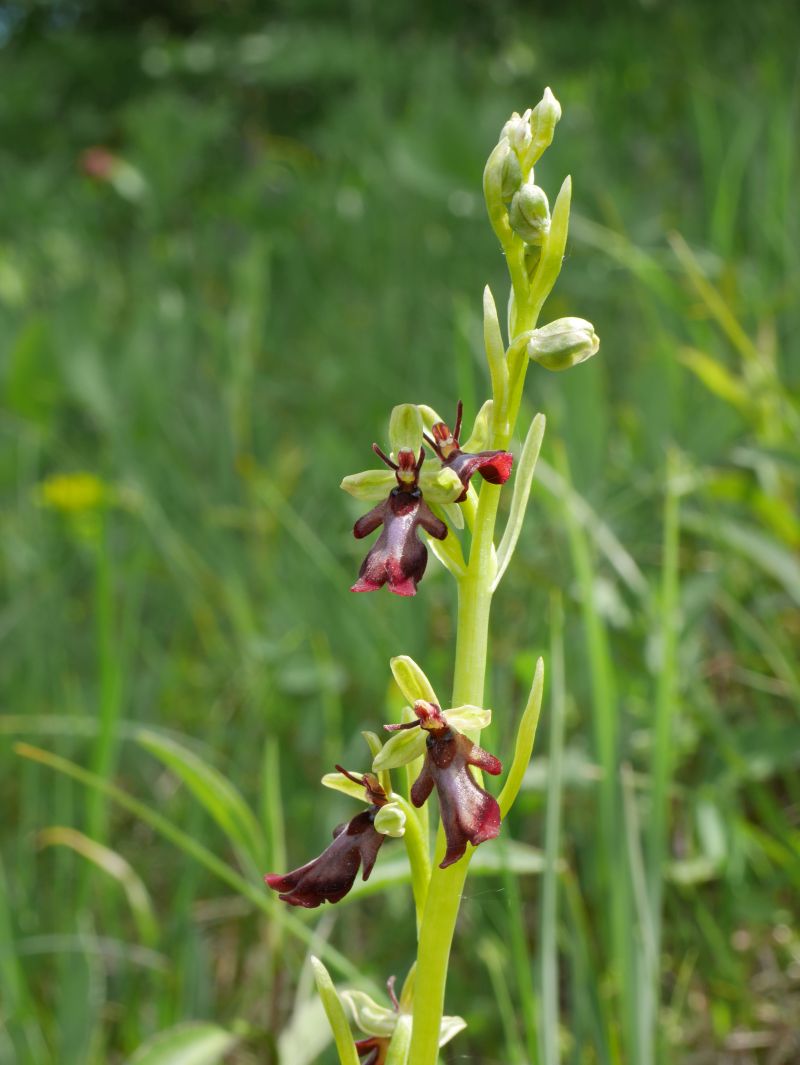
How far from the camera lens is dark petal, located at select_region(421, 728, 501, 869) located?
2.82 ft

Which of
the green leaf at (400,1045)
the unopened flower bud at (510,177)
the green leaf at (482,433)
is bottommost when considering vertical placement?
the green leaf at (400,1045)

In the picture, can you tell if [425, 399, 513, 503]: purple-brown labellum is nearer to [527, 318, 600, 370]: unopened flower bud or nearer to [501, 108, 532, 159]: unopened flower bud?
[527, 318, 600, 370]: unopened flower bud

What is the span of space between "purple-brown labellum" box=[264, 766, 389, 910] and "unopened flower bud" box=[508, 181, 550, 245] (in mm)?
446

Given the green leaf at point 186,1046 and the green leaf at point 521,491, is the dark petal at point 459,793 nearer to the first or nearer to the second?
the green leaf at point 521,491

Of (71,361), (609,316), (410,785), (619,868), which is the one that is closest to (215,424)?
(71,361)

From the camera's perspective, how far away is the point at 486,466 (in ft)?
2.98

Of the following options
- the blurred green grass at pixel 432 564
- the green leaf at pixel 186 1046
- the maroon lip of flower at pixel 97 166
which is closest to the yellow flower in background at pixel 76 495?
the blurred green grass at pixel 432 564

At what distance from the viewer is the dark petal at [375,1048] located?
3.41ft

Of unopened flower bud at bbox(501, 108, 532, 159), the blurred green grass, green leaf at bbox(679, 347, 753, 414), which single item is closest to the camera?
unopened flower bud at bbox(501, 108, 532, 159)

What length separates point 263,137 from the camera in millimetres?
6621

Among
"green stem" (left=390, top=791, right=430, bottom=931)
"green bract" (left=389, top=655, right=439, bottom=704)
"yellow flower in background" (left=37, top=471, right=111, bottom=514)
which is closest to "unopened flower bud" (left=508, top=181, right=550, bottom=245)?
"green bract" (left=389, top=655, right=439, bottom=704)

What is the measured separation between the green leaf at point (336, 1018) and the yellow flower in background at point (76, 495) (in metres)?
2.39

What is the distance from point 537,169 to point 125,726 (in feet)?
6.63

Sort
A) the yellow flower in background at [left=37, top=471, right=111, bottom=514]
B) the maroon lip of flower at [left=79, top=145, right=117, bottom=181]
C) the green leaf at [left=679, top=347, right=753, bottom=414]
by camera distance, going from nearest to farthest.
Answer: the green leaf at [left=679, top=347, right=753, bottom=414] < the yellow flower in background at [left=37, top=471, right=111, bottom=514] < the maroon lip of flower at [left=79, top=145, right=117, bottom=181]
